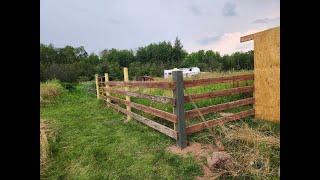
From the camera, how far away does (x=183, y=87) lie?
4.17 m

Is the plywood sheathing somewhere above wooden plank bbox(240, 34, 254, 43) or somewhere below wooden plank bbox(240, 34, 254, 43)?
below

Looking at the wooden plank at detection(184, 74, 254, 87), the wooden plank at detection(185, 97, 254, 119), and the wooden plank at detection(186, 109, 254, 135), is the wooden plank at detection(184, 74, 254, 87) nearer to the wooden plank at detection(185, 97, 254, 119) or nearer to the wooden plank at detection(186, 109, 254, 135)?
the wooden plank at detection(185, 97, 254, 119)

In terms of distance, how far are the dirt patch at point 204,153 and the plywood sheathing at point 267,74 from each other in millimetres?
1955

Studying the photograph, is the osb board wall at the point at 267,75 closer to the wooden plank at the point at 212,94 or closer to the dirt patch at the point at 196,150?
the wooden plank at the point at 212,94

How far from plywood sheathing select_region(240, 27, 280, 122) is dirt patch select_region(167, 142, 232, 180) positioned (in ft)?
6.41

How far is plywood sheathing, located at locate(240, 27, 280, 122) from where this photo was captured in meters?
5.02

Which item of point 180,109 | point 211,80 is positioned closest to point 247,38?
point 211,80

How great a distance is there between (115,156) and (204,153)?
146 centimetres

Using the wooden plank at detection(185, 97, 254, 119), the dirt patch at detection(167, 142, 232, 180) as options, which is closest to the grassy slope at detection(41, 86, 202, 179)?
the dirt patch at detection(167, 142, 232, 180)

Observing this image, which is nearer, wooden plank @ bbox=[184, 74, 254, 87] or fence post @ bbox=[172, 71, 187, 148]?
fence post @ bbox=[172, 71, 187, 148]

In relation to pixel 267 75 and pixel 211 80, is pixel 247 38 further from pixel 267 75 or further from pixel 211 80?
pixel 211 80

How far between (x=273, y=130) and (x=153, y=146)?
2.19m

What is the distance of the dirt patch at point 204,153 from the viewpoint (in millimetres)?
3183
